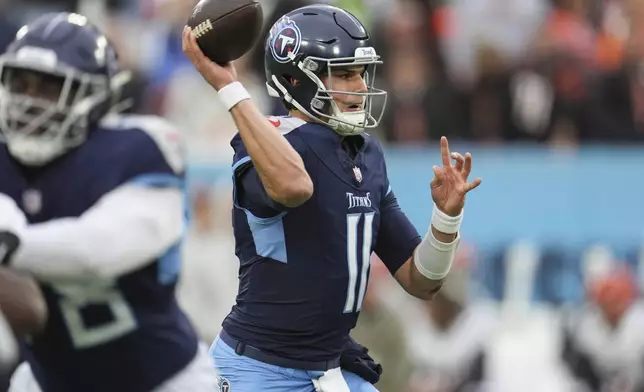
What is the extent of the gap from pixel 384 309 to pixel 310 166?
403 centimetres

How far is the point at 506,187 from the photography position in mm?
9539

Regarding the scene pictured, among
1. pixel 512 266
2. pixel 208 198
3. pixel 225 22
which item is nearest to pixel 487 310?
Result: pixel 512 266

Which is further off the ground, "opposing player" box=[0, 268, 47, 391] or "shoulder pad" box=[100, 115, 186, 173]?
"opposing player" box=[0, 268, 47, 391]

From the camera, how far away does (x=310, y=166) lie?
16.2ft

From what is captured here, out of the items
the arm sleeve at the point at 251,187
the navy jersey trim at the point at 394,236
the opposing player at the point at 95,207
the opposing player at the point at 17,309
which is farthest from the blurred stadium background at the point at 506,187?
the opposing player at the point at 17,309

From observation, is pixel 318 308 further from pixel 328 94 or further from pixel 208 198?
pixel 208 198

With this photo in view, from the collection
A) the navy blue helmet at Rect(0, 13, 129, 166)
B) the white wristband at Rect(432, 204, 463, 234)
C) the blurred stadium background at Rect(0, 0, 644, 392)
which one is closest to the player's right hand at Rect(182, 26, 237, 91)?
the navy blue helmet at Rect(0, 13, 129, 166)

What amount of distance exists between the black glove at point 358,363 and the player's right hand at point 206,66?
0.99 m

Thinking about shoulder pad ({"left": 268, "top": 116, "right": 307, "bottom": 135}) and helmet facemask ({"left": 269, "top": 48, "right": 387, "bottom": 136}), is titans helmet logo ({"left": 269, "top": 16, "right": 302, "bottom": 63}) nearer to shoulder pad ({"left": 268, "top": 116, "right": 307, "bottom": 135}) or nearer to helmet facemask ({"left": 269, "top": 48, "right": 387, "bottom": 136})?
helmet facemask ({"left": 269, "top": 48, "right": 387, "bottom": 136})

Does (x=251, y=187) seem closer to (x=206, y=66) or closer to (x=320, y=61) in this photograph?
(x=206, y=66)

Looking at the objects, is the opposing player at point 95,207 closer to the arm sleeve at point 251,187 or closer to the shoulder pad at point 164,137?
the shoulder pad at point 164,137

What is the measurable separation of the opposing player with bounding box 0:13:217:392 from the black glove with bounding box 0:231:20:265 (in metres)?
0.17

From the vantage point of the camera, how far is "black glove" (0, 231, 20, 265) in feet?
15.2

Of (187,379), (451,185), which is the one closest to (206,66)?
(451,185)
